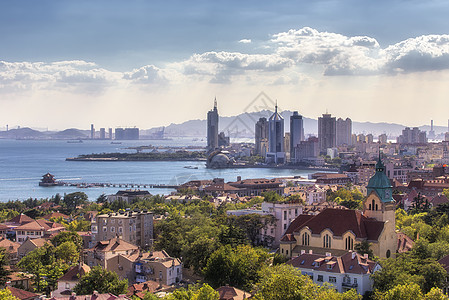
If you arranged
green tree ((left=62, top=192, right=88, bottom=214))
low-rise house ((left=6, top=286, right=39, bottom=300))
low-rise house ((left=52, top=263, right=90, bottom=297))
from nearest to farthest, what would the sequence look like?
low-rise house ((left=6, top=286, right=39, bottom=300)) → low-rise house ((left=52, top=263, right=90, bottom=297)) → green tree ((left=62, top=192, right=88, bottom=214))

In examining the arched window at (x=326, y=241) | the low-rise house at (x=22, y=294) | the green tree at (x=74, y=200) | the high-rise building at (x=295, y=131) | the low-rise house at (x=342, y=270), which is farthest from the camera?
the high-rise building at (x=295, y=131)

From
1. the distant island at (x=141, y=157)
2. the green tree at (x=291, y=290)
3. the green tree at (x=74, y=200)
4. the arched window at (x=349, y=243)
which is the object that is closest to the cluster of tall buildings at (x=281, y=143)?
the distant island at (x=141, y=157)

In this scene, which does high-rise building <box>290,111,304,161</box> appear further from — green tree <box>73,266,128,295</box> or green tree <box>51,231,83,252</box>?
green tree <box>73,266,128,295</box>

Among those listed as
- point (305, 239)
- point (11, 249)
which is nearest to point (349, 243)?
point (305, 239)

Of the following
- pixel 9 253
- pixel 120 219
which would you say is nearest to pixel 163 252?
pixel 120 219

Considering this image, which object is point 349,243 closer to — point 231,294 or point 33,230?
point 231,294

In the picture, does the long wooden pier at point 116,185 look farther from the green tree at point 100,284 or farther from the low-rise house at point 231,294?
the low-rise house at point 231,294

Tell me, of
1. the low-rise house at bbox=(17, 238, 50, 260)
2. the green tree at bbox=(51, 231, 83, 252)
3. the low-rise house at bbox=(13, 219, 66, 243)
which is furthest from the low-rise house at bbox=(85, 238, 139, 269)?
the low-rise house at bbox=(13, 219, 66, 243)
